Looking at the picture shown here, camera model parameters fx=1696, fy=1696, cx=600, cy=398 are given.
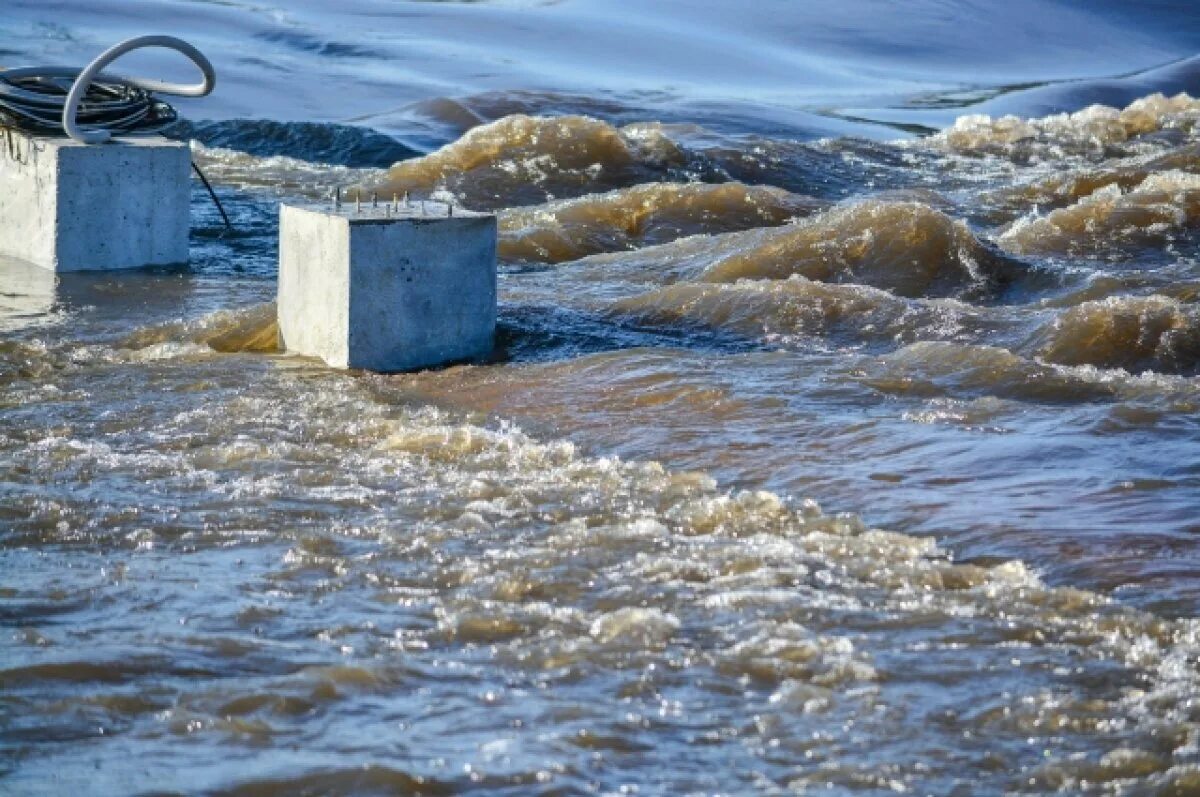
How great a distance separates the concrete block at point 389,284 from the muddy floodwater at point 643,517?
0.47 feet

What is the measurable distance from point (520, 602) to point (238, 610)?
785 millimetres

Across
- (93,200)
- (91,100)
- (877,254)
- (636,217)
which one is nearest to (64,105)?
(91,100)

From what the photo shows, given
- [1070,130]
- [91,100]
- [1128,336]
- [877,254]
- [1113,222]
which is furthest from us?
[1070,130]

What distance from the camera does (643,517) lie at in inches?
219

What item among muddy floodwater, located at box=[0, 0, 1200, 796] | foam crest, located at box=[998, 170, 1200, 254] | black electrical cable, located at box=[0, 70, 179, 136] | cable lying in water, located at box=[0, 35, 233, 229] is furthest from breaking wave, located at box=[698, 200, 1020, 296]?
black electrical cable, located at box=[0, 70, 179, 136]

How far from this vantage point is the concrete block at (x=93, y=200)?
Result: 9.70 metres

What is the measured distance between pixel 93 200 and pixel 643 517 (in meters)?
5.51

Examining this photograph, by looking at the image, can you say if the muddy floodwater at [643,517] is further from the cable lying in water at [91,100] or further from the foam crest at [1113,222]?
the cable lying in water at [91,100]

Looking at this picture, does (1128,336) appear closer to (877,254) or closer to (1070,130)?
(877,254)

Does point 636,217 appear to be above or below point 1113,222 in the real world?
below

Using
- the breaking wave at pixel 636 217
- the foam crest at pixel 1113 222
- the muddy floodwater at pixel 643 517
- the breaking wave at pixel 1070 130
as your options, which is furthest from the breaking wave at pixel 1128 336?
the breaking wave at pixel 1070 130

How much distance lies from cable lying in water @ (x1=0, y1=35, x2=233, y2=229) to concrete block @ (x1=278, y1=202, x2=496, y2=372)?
222 centimetres

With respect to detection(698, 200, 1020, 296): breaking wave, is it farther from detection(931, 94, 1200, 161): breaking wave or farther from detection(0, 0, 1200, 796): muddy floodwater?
detection(931, 94, 1200, 161): breaking wave

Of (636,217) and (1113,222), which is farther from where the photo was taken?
(636,217)
